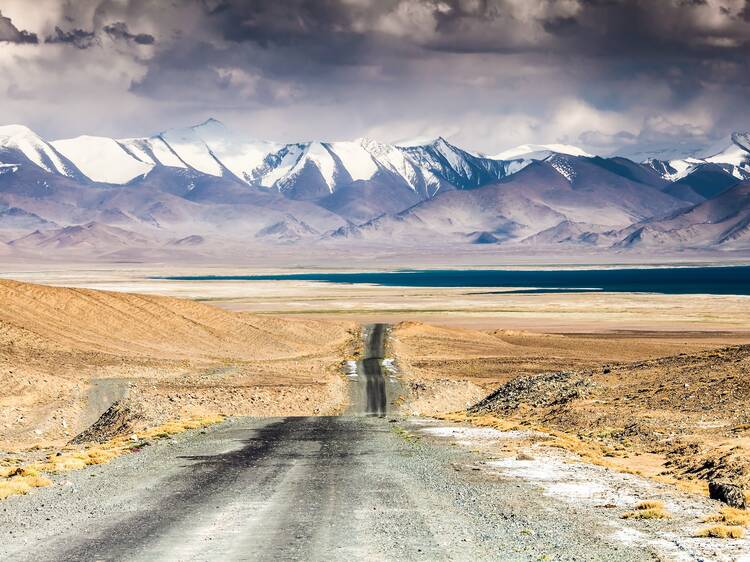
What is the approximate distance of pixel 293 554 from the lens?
19.9 metres

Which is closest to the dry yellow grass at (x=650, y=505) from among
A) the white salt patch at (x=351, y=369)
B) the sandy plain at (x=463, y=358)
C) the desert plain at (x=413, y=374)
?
the desert plain at (x=413, y=374)

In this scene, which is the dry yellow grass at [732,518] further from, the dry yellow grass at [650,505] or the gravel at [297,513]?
the gravel at [297,513]

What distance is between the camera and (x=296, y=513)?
24.7 metres

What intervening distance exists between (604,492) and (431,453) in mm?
11149

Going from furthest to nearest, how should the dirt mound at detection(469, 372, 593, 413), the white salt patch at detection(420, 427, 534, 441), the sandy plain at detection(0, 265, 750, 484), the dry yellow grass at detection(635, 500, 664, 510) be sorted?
the sandy plain at detection(0, 265, 750, 484), the dirt mound at detection(469, 372, 593, 413), the white salt patch at detection(420, 427, 534, 441), the dry yellow grass at detection(635, 500, 664, 510)

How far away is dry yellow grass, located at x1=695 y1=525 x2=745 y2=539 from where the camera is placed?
21.6 m

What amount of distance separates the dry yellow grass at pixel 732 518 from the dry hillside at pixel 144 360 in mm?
38142

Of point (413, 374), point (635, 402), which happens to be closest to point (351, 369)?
point (413, 374)

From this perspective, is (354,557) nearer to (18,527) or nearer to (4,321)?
(18,527)

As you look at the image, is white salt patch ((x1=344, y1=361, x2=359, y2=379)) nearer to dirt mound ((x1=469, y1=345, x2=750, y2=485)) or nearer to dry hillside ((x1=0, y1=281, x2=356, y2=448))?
dry hillside ((x1=0, y1=281, x2=356, y2=448))

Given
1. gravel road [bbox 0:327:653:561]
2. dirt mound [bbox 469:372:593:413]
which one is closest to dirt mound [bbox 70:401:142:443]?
gravel road [bbox 0:327:653:561]

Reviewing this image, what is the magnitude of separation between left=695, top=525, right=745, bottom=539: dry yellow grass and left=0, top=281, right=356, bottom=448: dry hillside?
39306 mm

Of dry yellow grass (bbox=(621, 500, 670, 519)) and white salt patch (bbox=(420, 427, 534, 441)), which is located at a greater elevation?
dry yellow grass (bbox=(621, 500, 670, 519))

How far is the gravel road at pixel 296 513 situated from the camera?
66.8 feet
